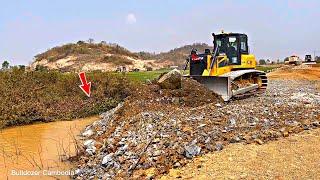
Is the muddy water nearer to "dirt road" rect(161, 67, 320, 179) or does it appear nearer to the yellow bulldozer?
"dirt road" rect(161, 67, 320, 179)

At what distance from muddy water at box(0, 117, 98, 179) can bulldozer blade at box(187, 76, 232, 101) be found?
16.2 ft

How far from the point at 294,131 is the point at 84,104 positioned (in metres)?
11.4

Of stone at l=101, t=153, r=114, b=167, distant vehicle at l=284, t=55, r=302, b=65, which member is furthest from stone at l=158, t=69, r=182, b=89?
distant vehicle at l=284, t=55, r=302, b=65

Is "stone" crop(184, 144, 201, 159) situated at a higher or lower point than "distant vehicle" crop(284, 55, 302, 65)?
lower

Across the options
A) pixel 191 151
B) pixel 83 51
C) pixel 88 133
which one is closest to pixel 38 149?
pixel 88 133

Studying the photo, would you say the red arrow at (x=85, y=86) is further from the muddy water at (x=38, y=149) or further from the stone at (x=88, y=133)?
the stone at (x=88, y=133)

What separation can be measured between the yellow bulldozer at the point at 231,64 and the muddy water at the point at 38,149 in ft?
16.0

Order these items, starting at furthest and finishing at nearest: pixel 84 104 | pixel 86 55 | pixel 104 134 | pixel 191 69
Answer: pixel 86 55, pixel 84 104, pixel 191 69, pixel 104 134

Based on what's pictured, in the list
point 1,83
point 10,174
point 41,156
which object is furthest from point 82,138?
point 1,83

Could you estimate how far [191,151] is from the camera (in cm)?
769

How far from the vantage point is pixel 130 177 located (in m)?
7.45

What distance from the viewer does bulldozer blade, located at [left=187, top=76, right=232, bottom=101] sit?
14.2 m

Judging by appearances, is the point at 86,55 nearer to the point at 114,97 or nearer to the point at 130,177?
the point at 114,97

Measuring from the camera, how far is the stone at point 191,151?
25.0 ft
